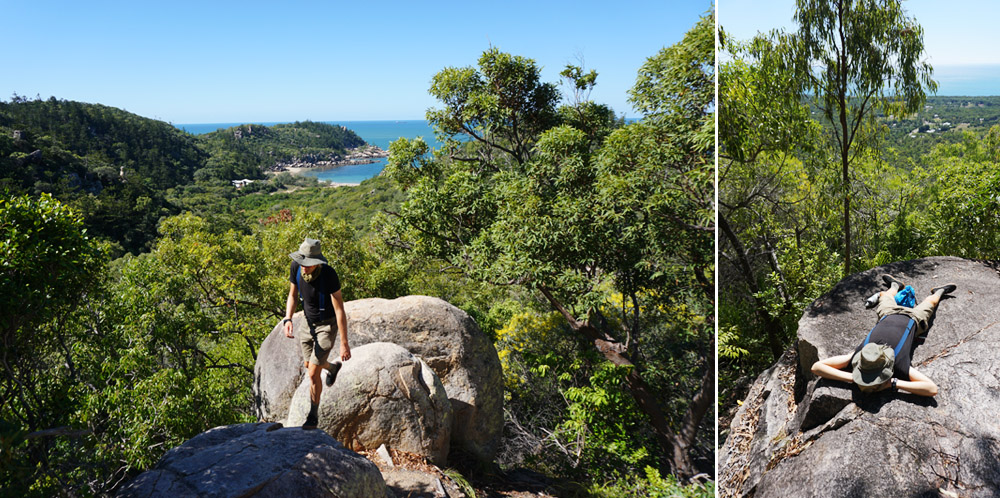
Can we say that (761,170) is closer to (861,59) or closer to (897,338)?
(861,59)

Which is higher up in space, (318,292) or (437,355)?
(318,292)

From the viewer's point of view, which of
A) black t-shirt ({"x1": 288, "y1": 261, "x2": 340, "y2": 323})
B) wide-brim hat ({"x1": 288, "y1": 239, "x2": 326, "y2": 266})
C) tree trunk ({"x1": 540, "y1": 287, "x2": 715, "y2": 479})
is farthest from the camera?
tree trunk ({"x1": 540, "y1": 287, "x2": 715, "y2": 479})

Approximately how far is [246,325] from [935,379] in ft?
35.6

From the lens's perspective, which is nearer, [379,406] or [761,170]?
[379,406]

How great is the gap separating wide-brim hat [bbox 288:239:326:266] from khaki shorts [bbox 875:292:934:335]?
15.1 feet

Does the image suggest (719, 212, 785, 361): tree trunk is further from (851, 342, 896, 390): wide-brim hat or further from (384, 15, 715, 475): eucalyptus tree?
(851, 342, 896, 390): wide-brim hat

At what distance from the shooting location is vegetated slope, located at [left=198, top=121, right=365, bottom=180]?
7312cm

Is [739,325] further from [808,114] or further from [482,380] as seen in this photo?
[482,380]

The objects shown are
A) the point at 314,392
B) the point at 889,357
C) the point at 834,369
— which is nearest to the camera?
the point at 889,357

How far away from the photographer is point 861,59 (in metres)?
4.96

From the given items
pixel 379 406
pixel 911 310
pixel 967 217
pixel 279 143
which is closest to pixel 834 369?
pixel 911 310

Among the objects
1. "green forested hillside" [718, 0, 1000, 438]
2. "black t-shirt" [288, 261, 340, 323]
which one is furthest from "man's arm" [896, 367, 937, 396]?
"black t-shirt" [288, 261, 340, 323]

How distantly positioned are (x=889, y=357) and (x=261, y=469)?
4.35 m

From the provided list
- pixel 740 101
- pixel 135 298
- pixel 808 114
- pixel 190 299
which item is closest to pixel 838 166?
pixel 808 114
